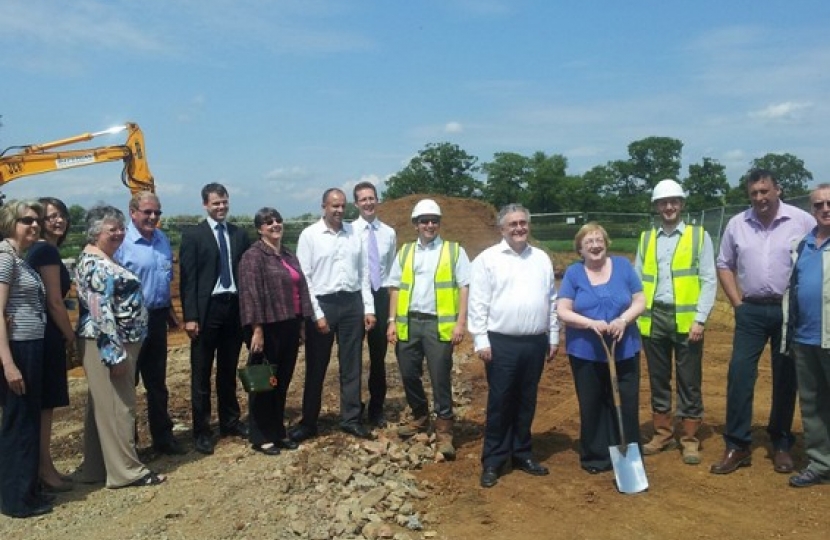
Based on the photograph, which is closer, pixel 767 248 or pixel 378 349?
pixel 767 248

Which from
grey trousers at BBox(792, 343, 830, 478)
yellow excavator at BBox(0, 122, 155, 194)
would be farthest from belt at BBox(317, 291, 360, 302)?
yellow excavator at BBox(0, 122, 155, 194)

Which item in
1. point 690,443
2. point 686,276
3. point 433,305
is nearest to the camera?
point 686,276

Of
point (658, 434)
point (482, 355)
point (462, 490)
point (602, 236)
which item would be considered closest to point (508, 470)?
point (462, 490)

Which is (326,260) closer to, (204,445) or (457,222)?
(204,445)

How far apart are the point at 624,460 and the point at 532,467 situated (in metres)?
0.67

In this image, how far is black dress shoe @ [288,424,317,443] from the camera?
19.9 ft

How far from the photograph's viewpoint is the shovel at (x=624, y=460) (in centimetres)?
501

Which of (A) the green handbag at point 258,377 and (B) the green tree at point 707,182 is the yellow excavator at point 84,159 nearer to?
(A) the green handbag at point 258,377

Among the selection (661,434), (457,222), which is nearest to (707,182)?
(457,222)

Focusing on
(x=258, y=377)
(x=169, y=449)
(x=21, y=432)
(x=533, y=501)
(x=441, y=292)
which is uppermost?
(x=441, y=292)

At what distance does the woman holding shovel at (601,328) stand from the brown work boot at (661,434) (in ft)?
2.03

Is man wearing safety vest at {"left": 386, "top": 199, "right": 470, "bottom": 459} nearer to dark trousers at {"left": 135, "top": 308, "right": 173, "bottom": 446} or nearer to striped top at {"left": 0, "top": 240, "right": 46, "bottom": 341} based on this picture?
dark trousers at {"left": 135, "top": 308, "right": 173, "bottom": 446}

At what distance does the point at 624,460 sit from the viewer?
511cm

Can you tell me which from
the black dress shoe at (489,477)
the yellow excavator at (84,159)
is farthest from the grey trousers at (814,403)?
the yellow excavator at (84,159)
